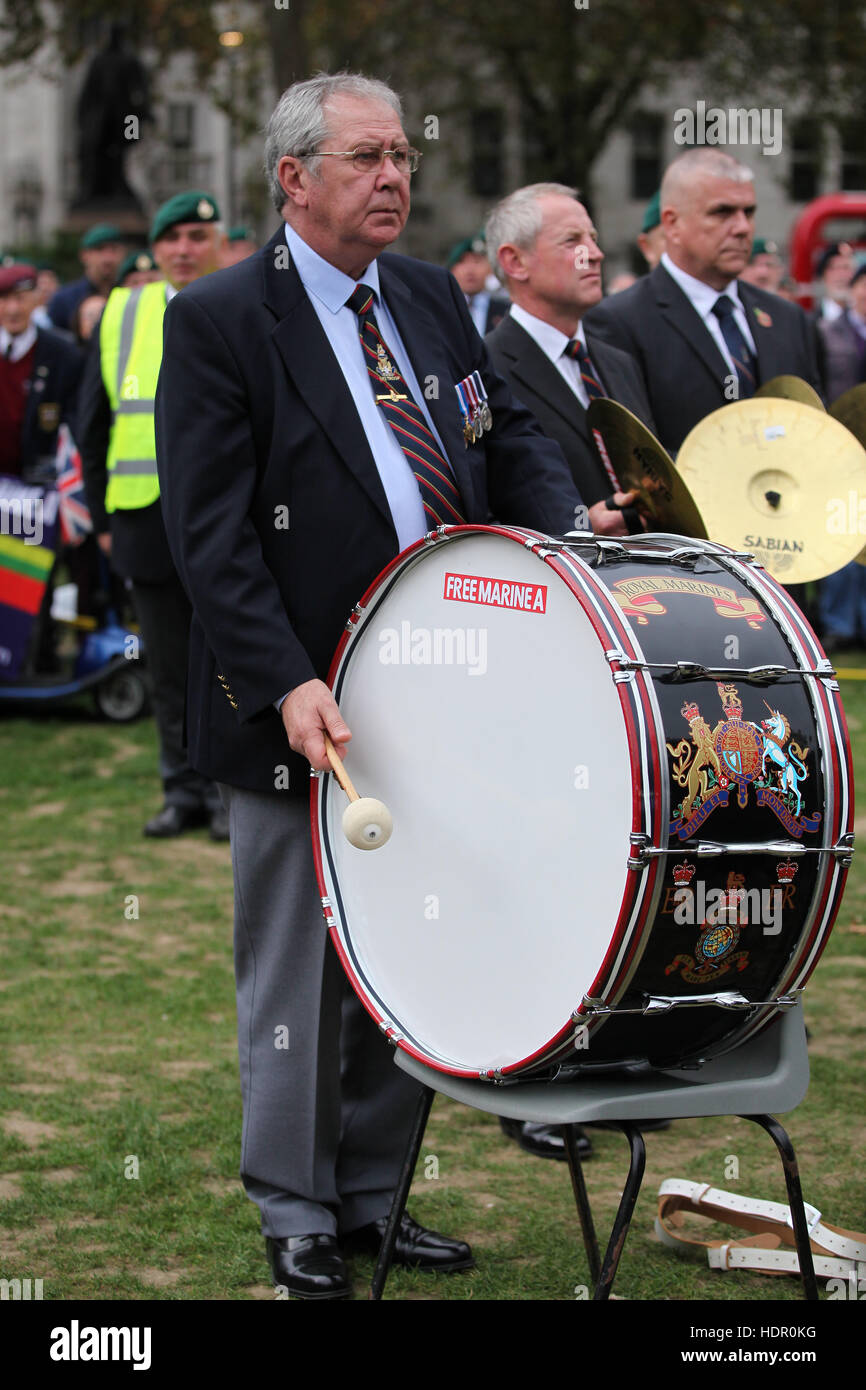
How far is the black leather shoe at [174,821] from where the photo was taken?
23.5 feet

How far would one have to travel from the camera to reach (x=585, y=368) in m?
4.51

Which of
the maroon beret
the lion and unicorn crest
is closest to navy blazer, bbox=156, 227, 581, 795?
the lion and unicorn crest

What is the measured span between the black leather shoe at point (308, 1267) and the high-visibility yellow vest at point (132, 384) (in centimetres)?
371

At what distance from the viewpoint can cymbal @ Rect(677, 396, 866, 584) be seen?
3744mm


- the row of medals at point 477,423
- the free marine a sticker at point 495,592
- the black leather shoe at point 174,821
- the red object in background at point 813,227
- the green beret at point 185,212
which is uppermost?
the red object in background at point 813,227

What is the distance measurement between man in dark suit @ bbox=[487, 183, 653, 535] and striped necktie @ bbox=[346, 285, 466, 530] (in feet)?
3.32

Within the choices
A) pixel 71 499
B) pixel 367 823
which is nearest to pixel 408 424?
pixel 367 823

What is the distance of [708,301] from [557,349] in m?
0.70

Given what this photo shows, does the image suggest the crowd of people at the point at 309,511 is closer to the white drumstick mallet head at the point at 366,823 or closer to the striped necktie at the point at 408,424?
the striped necktie at the point at 408,424

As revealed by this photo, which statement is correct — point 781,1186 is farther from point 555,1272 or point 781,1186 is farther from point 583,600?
point 583,600

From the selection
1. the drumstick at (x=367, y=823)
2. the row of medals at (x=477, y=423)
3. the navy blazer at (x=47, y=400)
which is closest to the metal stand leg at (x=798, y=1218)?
the drumstick at (x=367, y=823)

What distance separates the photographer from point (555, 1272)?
3572mm

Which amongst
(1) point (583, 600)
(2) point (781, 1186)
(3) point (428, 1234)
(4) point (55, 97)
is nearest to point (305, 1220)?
(3) point (428, 1234)
